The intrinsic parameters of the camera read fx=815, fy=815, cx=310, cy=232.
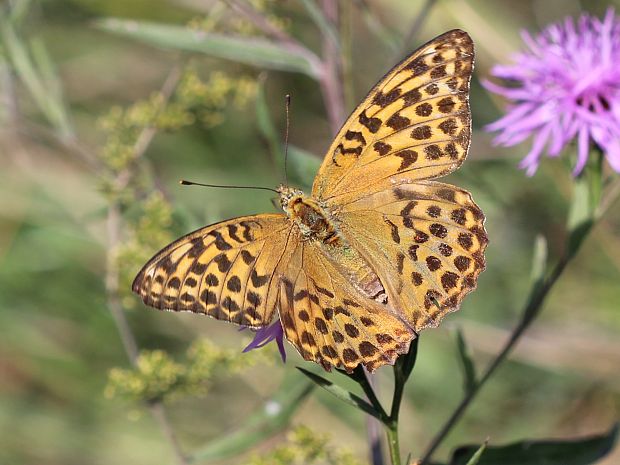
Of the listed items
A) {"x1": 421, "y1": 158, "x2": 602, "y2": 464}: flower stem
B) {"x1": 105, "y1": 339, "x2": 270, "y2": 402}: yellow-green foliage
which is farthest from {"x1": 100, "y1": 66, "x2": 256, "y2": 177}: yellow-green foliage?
{"x1": 421, "y1": 158, "x2": 602, "y2": 464}: flower stem

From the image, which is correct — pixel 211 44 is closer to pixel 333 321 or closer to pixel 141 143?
pixel 141 143

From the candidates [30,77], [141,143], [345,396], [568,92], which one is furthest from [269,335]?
[30,77]

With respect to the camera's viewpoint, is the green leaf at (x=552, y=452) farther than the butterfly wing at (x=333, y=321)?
Yes

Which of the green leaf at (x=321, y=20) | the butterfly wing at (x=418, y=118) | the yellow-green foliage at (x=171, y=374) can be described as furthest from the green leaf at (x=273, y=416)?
the green leaf at (x=321, y=20)

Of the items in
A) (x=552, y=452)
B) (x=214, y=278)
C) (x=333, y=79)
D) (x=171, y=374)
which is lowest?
(x=552, y=452)

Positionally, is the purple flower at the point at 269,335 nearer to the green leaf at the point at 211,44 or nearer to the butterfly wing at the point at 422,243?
the butterfly wing at the point at 422,243
